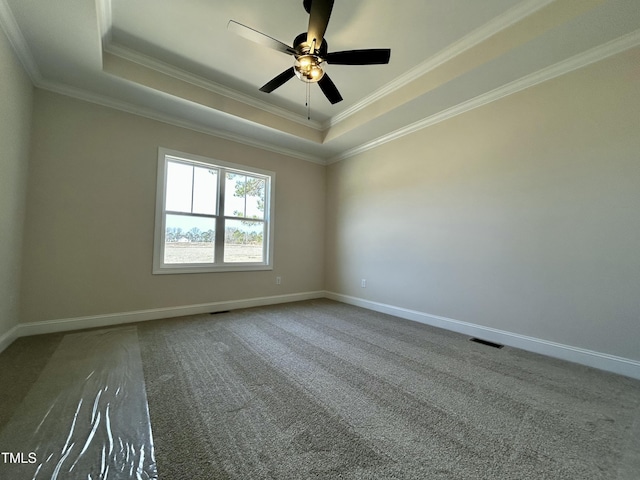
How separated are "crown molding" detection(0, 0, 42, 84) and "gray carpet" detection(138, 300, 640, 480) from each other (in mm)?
2965

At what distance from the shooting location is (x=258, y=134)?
4.11 meters

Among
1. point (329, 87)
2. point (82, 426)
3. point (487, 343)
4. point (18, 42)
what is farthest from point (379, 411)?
point (18, 42)

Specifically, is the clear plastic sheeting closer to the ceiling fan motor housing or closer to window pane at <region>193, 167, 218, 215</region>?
window pane at <region>193, 167, 218, 215</region>

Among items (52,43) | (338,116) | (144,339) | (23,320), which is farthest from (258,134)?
(23,320)

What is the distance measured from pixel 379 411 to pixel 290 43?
3.42 meters

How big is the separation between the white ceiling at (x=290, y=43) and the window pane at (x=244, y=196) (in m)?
0.90

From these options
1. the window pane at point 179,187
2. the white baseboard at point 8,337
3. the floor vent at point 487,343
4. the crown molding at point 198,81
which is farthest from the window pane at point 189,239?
the floor vent at point 487,343

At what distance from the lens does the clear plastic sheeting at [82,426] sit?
1.16 meters

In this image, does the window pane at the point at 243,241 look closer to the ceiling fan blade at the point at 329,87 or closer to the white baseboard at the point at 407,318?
the white baseboard at the point at 407,318

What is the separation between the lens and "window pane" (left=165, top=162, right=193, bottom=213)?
12.1 feet

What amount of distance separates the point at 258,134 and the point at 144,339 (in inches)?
127

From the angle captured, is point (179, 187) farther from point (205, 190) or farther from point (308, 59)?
point (308, 59)

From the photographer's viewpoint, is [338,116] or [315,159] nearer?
[338,116]

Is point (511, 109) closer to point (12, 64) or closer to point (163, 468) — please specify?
point (163, 468)
